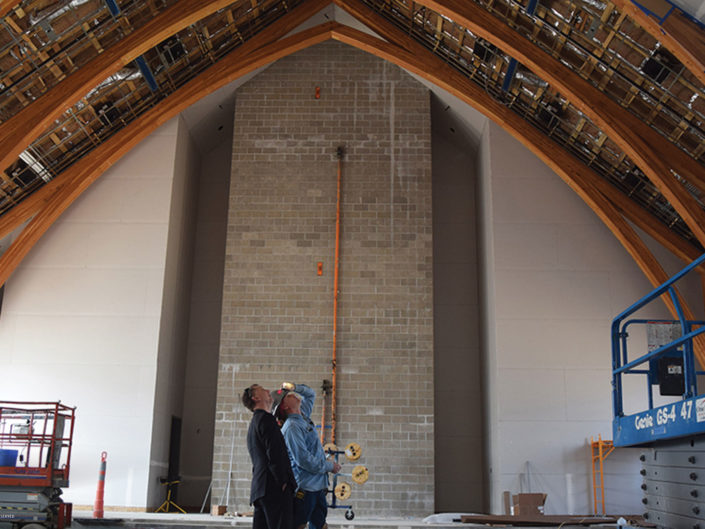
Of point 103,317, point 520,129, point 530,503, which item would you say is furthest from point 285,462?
point 520,129

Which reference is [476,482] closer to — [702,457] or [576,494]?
[576,494]

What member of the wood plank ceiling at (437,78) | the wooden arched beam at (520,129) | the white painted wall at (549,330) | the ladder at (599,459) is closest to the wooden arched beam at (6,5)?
the wood plank ceiling at (437,78)

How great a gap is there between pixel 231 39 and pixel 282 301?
5.33m

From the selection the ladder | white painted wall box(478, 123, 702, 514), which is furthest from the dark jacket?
the ladder

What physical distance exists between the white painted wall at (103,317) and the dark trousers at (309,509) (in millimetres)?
8040

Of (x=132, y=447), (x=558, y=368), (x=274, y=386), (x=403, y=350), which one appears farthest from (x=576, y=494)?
(x=132, y=447)

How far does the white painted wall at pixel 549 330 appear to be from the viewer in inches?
553

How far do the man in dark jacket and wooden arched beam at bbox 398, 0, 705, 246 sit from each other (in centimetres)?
850

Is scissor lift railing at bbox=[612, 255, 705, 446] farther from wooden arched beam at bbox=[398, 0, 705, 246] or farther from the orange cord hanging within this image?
the orange cord hanging

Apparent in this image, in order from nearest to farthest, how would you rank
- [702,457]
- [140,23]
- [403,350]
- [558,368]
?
[702,457]
[140,23]
[558,368]
[403,350]

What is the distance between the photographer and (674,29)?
9.91 m

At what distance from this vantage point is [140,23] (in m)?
13.4

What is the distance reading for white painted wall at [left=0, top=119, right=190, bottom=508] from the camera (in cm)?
1459

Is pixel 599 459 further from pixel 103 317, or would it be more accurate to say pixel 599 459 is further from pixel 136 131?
pixel 136 131
